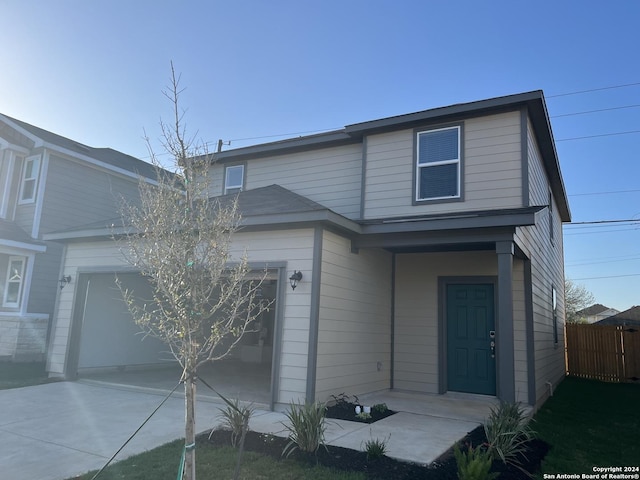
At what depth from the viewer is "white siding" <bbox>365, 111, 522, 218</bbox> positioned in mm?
8086

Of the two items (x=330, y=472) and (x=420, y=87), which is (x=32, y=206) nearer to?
(x=420, y=87)

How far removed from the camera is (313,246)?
7258 millimetres

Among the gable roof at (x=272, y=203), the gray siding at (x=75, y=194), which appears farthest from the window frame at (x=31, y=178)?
the gable roof at (x=272, y=203)

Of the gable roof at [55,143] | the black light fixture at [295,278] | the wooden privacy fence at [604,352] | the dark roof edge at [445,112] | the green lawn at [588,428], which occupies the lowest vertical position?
the green lawn at [588,428]

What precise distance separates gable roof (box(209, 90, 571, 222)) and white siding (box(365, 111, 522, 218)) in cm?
20

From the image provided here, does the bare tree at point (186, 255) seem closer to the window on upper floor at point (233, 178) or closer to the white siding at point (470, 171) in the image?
the white siding at point (470, 171)

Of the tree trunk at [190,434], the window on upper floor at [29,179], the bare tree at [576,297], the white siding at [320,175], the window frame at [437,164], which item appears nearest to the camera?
the tree trunk at [190,434]

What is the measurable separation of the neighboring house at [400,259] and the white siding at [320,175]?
0.11 feet

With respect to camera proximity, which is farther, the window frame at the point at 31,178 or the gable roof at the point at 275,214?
the window frame at the point at 31,178

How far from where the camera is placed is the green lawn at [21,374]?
8.93m

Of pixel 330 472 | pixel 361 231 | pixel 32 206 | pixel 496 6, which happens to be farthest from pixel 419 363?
pixel 32 206

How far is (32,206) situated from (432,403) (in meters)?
11.9

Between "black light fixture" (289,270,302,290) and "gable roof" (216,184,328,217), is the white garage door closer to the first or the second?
"gable roof" (216,184,328,217)

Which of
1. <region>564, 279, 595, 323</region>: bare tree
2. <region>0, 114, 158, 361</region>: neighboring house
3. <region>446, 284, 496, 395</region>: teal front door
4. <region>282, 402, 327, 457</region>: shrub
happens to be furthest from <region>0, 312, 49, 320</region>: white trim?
<region>564, 279, 595, 323</region>: bare tree
